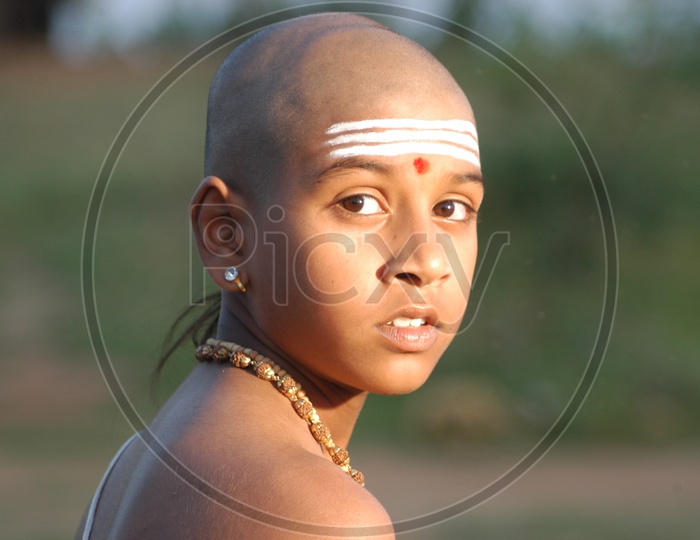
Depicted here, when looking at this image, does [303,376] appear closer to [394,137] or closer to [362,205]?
[362,205]

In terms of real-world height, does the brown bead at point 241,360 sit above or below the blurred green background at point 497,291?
below

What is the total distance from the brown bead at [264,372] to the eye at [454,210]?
518mm

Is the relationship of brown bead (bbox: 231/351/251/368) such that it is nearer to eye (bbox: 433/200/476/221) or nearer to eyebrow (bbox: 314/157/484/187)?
eyebrow (bbox: 314/157/484/187)

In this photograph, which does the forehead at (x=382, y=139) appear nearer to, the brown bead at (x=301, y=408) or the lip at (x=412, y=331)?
the lip at (x=412, y=331)

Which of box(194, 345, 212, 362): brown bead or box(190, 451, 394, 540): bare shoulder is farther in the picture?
box(194, 345, 212, 362): brown bead

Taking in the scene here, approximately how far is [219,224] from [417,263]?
1.73 ft

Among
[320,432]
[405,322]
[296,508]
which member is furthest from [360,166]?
[296,508]

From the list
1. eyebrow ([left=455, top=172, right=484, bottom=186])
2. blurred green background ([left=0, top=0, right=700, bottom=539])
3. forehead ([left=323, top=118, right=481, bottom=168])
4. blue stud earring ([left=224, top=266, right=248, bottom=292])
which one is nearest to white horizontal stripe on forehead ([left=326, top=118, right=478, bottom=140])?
forehead ([left=323, top=118, right=481, bottom=168])

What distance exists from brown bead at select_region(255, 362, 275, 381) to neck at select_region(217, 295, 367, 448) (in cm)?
9

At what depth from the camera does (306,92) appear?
2.26m

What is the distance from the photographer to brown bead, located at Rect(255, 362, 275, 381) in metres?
2.22

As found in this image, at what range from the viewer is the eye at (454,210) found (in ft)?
7.68

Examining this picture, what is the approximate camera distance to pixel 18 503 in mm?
7461

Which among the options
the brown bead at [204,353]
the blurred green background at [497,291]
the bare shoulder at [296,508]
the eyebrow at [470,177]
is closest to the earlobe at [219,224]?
the brown bead at [204,353]
